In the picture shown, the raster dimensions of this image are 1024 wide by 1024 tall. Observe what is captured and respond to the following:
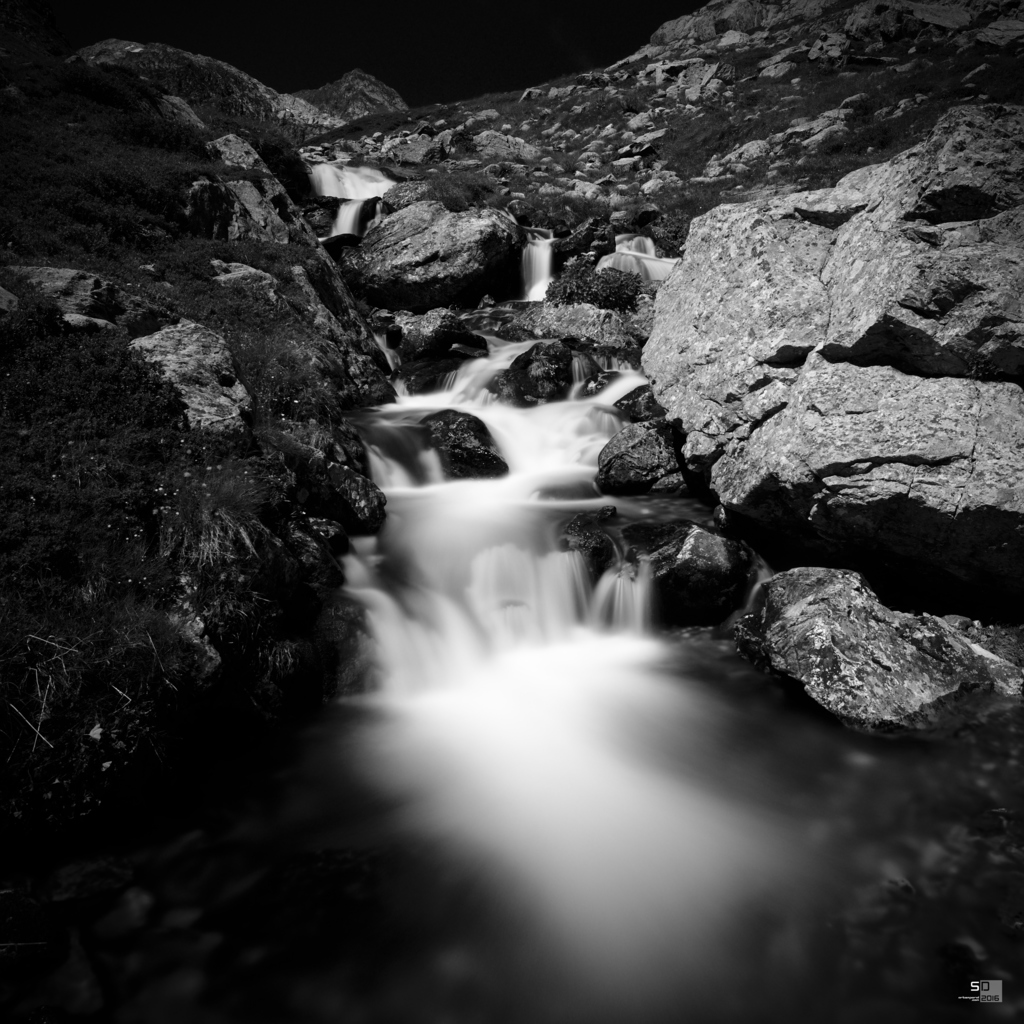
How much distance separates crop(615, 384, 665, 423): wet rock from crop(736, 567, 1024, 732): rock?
5714mm

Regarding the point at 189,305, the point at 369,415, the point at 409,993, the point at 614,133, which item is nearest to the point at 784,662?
the point at 409,993

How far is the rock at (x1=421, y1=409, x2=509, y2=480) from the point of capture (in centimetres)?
1132

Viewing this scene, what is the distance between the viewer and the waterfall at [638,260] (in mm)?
20891

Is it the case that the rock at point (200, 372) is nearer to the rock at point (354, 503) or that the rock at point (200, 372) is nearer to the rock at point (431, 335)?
the rock at point (354, 503)

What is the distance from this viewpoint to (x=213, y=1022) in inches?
135

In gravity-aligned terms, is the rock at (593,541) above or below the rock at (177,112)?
below

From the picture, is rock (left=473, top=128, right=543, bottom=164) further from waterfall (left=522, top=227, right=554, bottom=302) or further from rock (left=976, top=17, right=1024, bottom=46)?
rock (left=976, top=17, right=1024, bottom=46)

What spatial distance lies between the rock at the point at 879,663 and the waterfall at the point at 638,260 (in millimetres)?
15992

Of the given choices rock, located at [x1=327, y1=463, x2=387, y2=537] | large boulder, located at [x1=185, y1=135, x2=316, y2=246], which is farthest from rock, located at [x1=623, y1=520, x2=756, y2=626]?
large boulder, located at [x1=185, y1=135, x2=316, y2=246]

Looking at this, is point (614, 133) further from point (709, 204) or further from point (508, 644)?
point (508, 644)

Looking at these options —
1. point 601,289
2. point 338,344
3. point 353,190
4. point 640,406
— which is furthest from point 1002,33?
point 338,344

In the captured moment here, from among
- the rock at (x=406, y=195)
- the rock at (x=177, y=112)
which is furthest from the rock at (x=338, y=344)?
the rock at (x=406, y=195)

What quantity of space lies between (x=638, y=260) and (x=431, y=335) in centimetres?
914

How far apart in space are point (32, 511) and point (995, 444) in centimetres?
932
